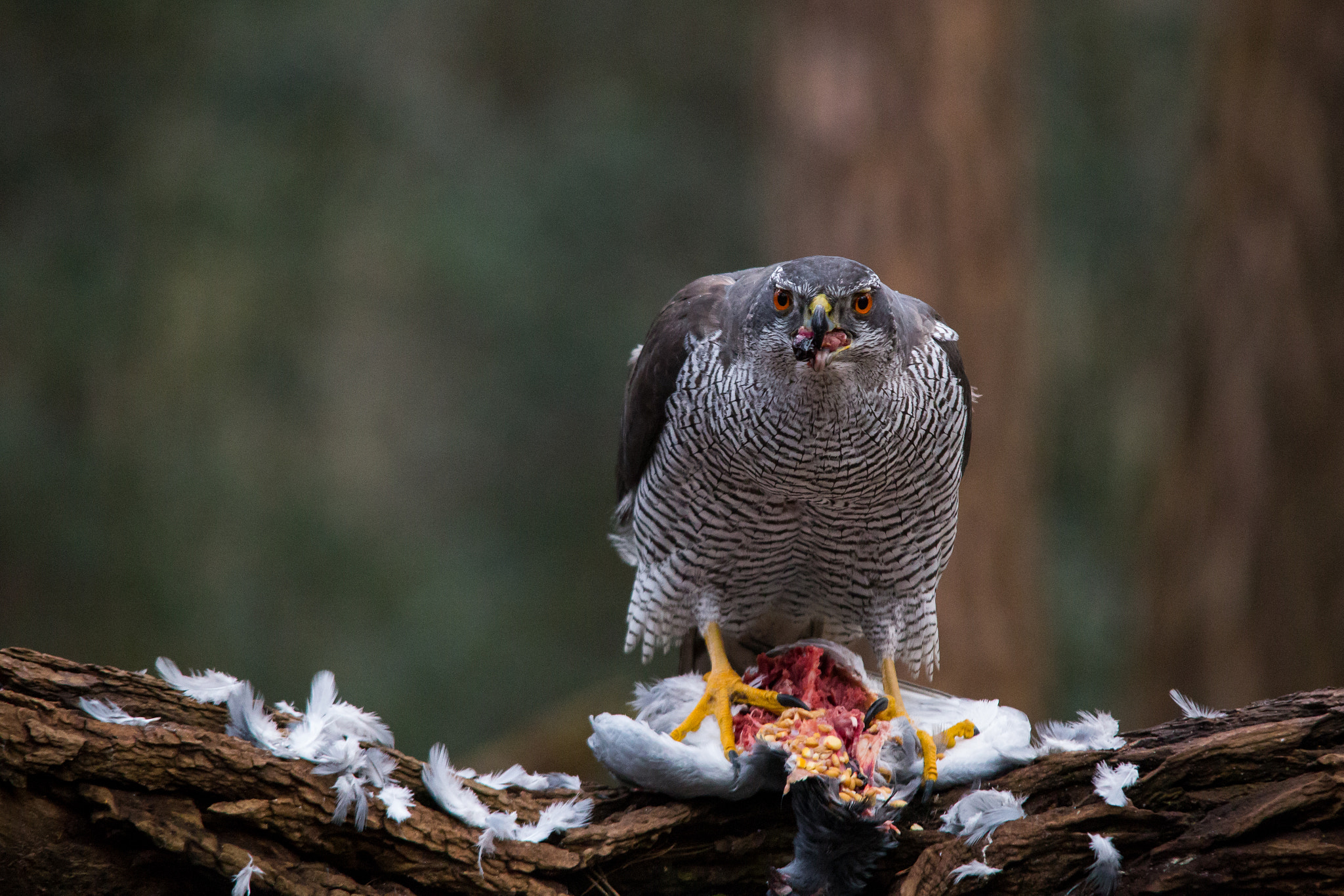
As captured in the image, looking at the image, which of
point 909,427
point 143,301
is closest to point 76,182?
point 143,301

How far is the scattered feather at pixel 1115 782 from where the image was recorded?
2.38m

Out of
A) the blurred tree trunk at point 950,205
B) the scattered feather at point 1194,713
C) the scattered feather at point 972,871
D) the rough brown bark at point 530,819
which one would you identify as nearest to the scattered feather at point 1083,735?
the rough brown bark at point 530,819

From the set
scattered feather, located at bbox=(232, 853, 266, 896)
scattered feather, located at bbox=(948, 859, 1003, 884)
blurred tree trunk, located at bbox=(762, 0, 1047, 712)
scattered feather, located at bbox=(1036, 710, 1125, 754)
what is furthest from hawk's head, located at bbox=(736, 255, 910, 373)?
blurred tree trunk, located at bbox=(762, 0, 1047, 712)

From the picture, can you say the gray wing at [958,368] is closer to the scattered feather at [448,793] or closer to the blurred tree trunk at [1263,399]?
the scattered feather at [448,793]

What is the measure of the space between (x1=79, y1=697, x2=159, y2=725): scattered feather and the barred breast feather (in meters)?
1.42

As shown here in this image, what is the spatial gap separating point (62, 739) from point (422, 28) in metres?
9.47

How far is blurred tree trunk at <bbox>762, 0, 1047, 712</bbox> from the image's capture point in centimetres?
517

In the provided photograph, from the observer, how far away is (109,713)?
2.20 m

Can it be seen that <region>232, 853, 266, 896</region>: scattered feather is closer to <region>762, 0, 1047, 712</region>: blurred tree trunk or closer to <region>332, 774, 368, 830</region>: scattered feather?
<region>332, 774, 368, 830</region>: scattered feather

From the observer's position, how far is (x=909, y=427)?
2.76 metres

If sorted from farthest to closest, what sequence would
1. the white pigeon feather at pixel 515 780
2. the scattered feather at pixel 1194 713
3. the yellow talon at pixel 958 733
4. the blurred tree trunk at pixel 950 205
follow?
the blurred tree trunk at pixel 950 205 < the yellow talon at pixel 958 733 < the white pigeon feather at pixel 515 780 < the scattered feather at pixel 1194 713

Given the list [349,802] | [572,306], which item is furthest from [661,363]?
[572,306]

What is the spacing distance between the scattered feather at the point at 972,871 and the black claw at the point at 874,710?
18.3 inches

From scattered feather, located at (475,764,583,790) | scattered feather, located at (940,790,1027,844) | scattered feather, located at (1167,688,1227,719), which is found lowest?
scattered feather, located at (940,790,1027,844)
